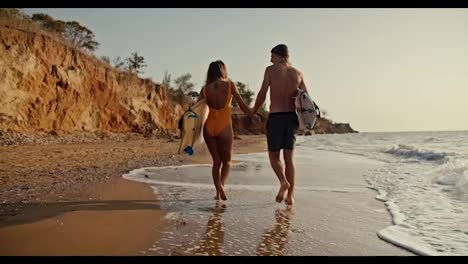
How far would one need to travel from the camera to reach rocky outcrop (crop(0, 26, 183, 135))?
51.6 feet

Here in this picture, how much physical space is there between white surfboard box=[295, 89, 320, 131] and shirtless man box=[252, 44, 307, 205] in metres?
0.07

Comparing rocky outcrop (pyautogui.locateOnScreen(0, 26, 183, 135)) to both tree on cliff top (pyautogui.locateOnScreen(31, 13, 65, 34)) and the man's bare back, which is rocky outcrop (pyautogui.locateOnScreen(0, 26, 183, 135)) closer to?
tree on cliff top (pyautogui.locateOnScreen(31, 13, 65, 34))

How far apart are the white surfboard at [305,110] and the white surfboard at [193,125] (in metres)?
1.23

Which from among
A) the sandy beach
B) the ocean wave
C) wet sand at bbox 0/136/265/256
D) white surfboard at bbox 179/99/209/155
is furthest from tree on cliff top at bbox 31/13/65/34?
white surfboard at bbox 179/99/209/155

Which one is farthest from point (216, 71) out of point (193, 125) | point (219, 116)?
point (193, 125)

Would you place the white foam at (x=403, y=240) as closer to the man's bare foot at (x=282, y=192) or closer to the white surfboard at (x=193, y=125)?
the man's bare foot at (x=282, y=192)

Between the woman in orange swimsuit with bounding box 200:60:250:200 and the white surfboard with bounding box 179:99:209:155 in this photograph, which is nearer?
the woman in orange swimsuit with bounding box 200:60:250:200

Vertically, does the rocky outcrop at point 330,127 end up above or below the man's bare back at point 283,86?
above

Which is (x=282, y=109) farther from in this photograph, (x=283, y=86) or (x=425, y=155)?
(x=425, y=155)

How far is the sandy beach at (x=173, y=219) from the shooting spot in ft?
8.78

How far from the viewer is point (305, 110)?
15.6 feet

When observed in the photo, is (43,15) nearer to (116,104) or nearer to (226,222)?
(116,104)

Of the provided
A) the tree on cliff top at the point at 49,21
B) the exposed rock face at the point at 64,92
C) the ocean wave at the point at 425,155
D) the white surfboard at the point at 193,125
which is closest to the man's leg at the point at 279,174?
the white surfboard at the point at 193,125

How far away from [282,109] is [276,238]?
85.9 inches
